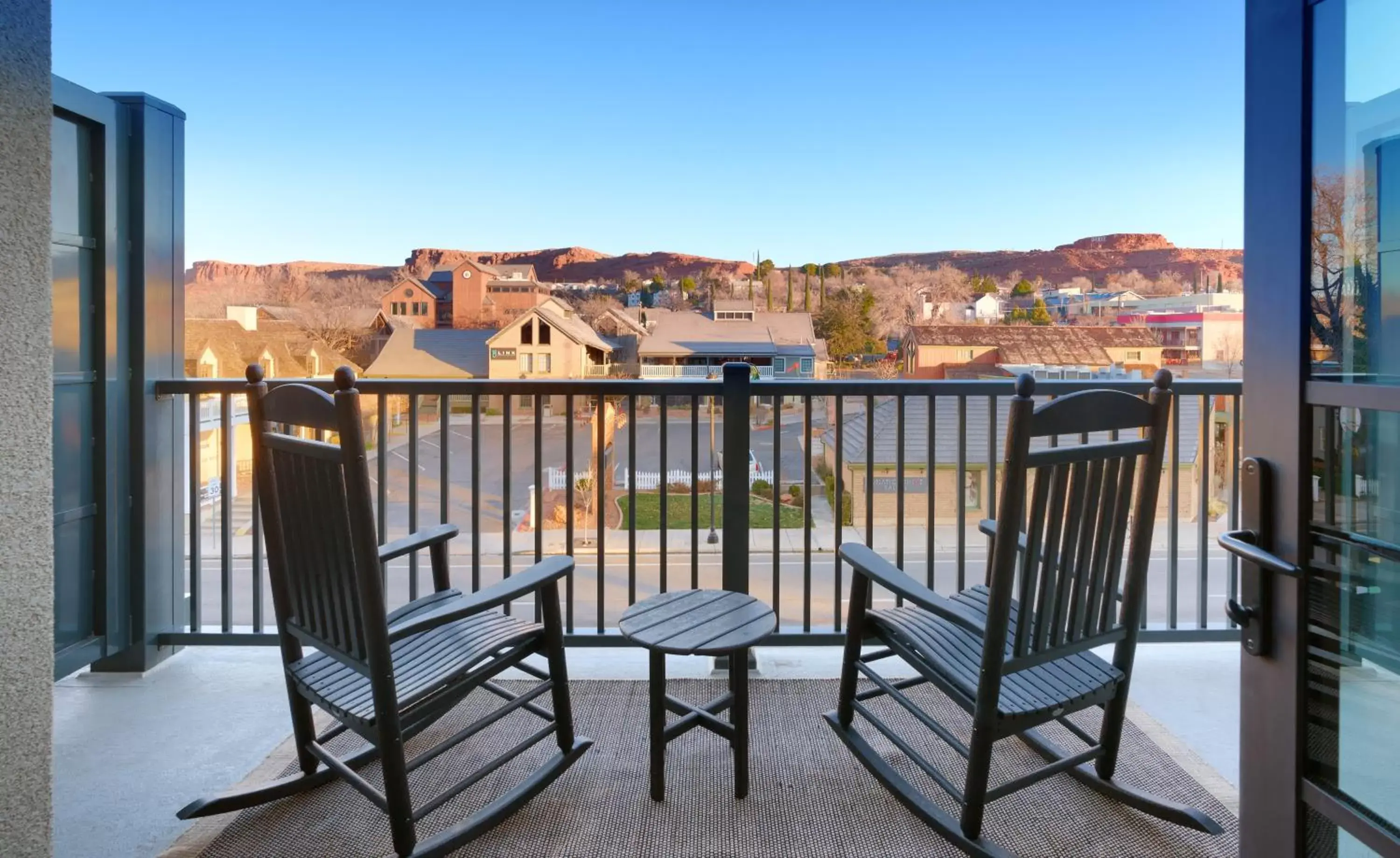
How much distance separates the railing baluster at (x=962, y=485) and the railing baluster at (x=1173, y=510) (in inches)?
28.8

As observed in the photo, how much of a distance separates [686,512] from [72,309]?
6.52 metres

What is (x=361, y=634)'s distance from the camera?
165 centimetres

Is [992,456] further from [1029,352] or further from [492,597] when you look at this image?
[1029,352]

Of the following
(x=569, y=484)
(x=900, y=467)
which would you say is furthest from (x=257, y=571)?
(x=900, y=467)

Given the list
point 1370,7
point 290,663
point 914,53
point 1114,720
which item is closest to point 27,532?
point 290,663

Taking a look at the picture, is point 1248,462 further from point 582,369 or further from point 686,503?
point 686,503

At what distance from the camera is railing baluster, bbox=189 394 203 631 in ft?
9.23

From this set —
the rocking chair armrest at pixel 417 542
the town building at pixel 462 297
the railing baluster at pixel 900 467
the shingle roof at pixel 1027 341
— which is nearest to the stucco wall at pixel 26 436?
the rocking chair armrest at pixel 417 542

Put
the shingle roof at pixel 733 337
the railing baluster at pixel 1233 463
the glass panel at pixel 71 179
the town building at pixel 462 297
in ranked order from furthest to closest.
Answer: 1. the town building at pixel 462 297
2. the shingle roof at pixel 733 337
3. the glass panel at pixel 71 179
4. the railing baluster at pixel 1233 463

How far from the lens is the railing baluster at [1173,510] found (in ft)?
9.29

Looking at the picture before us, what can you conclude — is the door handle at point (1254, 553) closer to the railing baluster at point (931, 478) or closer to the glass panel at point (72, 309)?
the railing baluster at point (931, 478)

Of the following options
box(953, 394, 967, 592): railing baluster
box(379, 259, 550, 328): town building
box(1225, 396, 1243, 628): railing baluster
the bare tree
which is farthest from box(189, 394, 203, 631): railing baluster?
box(379, 259, 550, 328): town building

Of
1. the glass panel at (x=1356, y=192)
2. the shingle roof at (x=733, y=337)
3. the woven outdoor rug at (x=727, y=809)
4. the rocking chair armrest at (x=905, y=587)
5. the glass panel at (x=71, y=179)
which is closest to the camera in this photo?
the glass panel at (x=1356, y=192)

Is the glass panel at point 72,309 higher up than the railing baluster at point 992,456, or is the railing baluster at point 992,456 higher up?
the glass panel at point 72,309
